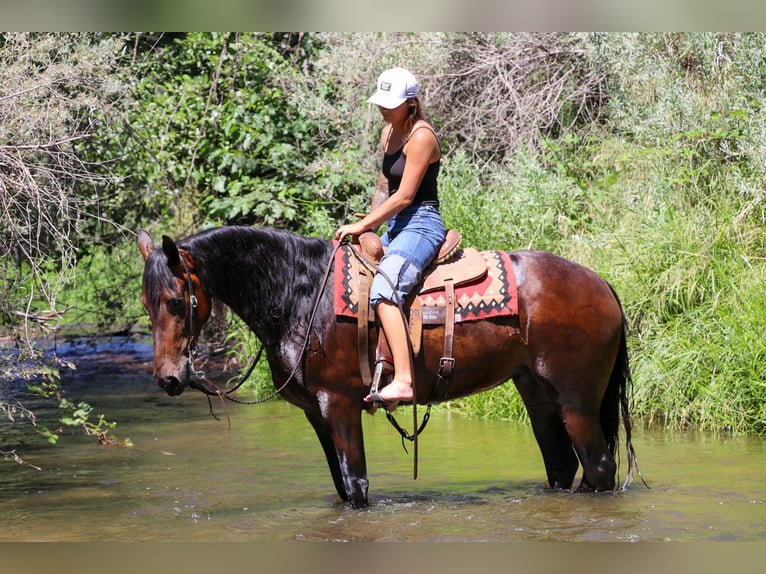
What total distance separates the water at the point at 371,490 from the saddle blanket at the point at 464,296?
1137 mm

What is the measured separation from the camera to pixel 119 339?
15211 millimetres

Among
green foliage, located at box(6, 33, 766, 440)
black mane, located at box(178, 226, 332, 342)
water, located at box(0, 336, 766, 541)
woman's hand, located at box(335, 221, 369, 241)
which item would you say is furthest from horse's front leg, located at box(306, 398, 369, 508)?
green foliage, located at box(6, 33, 766, 440)

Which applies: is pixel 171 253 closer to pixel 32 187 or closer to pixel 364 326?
pixel 364 326

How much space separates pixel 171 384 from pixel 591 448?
2458 millimetres

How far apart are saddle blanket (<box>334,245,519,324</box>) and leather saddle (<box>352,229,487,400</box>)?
3 centimetres

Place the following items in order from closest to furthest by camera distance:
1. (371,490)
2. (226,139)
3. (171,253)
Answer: (171,253) < (371,490) < (226,139)

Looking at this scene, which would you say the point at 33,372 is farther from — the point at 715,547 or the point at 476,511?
the point at 715,547

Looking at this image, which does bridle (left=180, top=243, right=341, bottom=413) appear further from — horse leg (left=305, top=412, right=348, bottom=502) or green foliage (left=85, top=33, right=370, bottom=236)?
green foliage (left=85, top=33, right=370, bottom=236)

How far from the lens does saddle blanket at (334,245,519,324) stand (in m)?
5.70

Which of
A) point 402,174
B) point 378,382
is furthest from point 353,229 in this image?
point 378,382

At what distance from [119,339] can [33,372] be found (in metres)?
9.19

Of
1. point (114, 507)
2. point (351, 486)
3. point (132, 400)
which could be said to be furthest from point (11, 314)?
point (132, 400)

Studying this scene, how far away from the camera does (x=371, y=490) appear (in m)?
6.62

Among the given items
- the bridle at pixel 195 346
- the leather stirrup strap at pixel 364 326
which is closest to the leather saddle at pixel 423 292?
the leather stirrup strap at pixel 364 326
